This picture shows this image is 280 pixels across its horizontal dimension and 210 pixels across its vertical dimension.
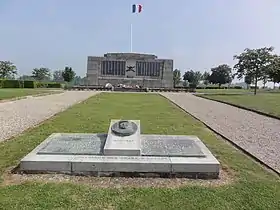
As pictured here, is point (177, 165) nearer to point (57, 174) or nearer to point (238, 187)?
point (238, 187)

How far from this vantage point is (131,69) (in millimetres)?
89188

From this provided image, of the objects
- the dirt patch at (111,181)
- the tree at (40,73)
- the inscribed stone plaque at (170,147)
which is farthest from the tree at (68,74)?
the dirt patch at (111,181)

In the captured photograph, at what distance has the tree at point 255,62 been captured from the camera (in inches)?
1645

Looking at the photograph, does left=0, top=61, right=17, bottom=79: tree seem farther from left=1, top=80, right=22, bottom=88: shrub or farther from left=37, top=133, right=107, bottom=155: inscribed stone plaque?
left=37, top=133, right=107, bottom=155: inscribed stone plaque

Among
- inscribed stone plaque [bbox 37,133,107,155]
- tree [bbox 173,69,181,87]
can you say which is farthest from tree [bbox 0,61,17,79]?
inscribed stone plaque [bbox 37,133,107,155]

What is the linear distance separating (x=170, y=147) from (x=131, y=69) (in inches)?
3300

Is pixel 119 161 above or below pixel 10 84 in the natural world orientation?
above

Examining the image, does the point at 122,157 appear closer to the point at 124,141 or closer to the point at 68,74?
the point at 124,141

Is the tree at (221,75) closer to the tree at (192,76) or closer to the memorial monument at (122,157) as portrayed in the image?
the tree at (192,76)

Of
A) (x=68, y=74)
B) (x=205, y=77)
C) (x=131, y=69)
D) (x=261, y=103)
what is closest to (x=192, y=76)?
(x=205, y=77)

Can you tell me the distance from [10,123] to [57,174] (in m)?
6.75

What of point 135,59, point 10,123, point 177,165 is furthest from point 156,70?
→ point 177,165

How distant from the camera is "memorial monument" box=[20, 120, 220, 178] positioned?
16.7ft

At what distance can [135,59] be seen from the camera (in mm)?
89875
